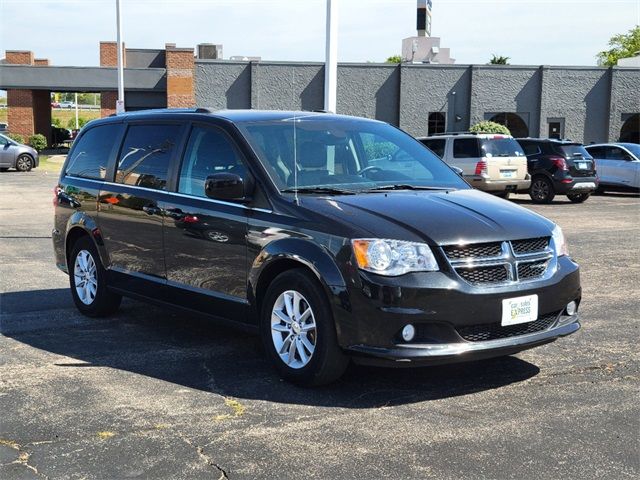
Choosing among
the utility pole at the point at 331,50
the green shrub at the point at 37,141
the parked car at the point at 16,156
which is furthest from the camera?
the green shrub at the point at 37,141

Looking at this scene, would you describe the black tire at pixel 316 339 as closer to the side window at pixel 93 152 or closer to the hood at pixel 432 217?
the hood at pixel 432 217

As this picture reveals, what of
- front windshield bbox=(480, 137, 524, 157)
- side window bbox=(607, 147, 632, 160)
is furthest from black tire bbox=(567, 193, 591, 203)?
side window bbox=(607, 147, 632, 160)

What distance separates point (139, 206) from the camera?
21.9 feet

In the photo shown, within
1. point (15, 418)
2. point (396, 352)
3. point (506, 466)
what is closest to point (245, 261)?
point (396, 352)

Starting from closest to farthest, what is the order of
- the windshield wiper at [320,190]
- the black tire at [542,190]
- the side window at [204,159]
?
the windshield wiper at [320,190] < the side window at [204,159] < the black tire at [542,190]

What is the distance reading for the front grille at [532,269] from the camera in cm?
513

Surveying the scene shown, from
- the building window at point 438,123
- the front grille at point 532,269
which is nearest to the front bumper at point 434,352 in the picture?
the front grille at point 532,269

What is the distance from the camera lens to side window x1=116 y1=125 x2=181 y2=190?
21.4 feet

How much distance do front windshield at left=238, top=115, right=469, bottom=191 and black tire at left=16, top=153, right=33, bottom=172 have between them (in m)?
27.4

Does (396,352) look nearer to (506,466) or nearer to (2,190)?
(506,466)

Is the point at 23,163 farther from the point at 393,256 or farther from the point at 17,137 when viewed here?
the point at 393,256

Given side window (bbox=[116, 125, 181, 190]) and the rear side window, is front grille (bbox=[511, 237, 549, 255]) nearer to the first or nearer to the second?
side window (bbox=[116, 125, 181, 190])

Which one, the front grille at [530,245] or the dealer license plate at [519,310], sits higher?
the front grille at [530,245]

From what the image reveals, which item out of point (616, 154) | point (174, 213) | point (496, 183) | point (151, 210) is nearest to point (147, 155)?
point (151, 210)
